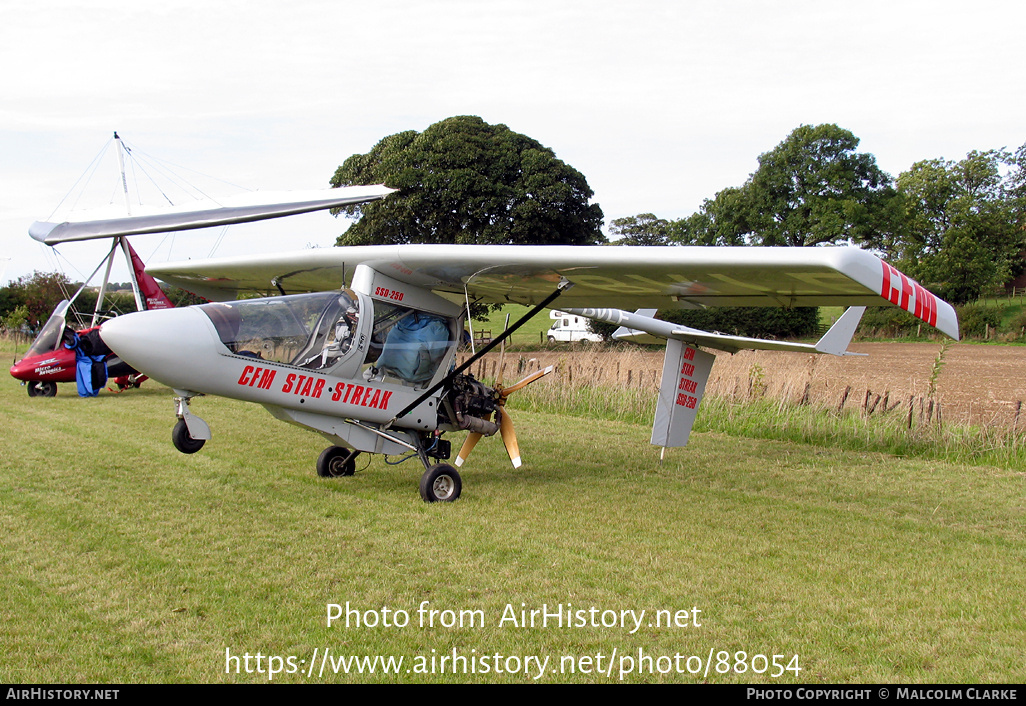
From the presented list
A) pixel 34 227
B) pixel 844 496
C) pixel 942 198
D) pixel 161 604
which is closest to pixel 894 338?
pixel 942 198

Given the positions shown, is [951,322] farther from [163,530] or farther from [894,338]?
[894,338]

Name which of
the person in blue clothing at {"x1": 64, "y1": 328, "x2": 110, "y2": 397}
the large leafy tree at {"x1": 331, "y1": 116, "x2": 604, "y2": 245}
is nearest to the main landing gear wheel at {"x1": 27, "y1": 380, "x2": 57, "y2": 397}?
the person in blue clothing at {"x1": 64, "y1": 328, "x2": 110, "y2": 397}

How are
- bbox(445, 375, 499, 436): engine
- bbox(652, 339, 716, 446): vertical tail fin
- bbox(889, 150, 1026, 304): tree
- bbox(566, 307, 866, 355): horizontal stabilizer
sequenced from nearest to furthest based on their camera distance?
bbox(445, 375, 499, 436): engine < bbox(566, 307, 866, 355): horizontal stabilizer < bbox(652, 339, 716, 446): vertical tail fin < bbox(889, 150, 1026, 304): tree

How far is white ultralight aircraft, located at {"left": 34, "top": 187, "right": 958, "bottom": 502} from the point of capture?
5891mm

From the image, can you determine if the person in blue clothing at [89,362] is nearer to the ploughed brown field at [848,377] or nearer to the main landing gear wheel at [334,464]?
the ploughed brown field at [848,377]

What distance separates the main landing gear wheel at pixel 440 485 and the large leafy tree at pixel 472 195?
22652 mm

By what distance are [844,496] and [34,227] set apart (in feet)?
58.3

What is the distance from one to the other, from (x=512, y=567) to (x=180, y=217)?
14.1m

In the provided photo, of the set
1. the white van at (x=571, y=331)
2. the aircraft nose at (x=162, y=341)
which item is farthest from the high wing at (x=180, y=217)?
the white van at (x=571, y=331)

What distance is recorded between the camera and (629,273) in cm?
676

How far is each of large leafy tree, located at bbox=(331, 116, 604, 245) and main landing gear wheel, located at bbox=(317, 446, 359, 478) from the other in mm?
21546

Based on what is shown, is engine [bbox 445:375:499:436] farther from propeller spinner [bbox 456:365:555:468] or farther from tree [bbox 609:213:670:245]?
tree [bbox 609:213:670:245]

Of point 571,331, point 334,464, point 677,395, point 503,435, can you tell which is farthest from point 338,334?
point 571,331

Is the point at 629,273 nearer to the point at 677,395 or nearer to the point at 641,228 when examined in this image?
the point at 677,395
